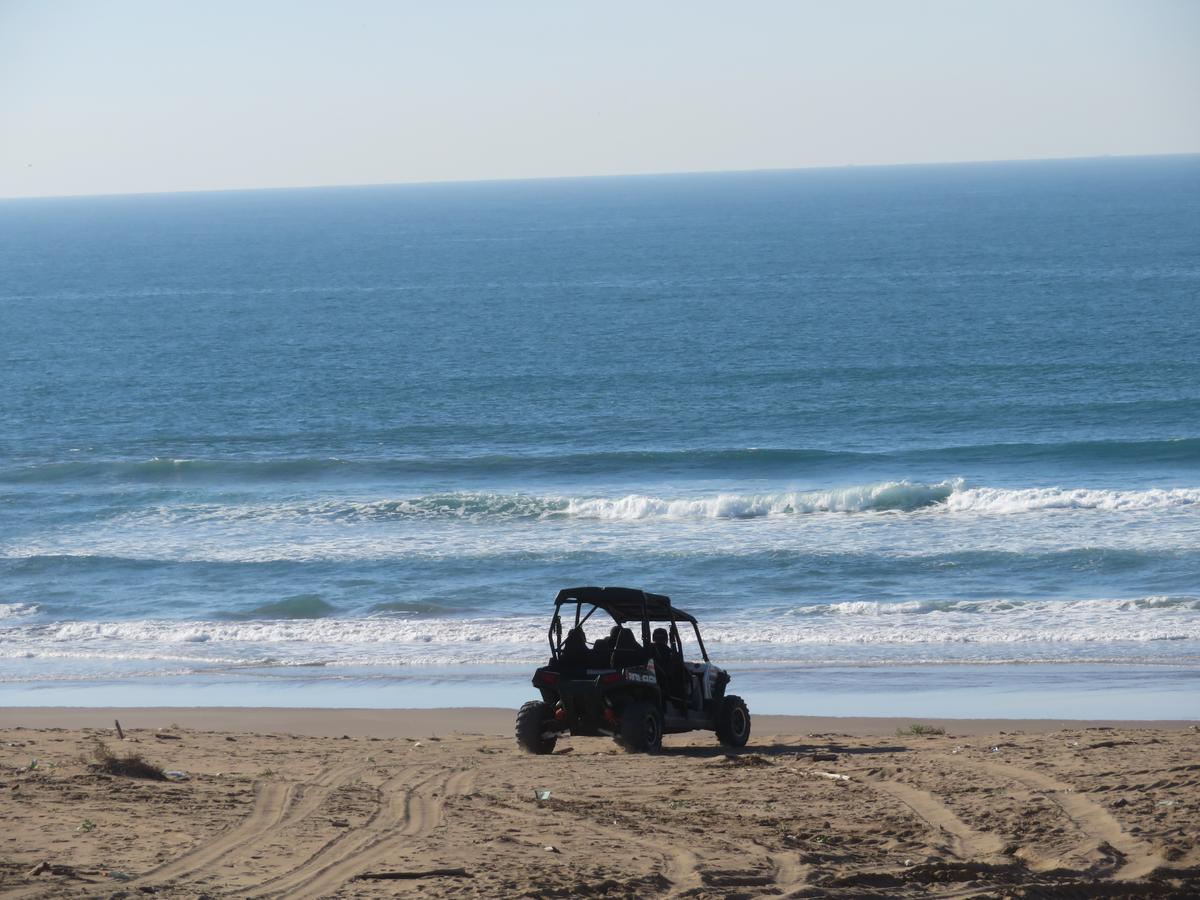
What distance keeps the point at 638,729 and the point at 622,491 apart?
72.1 feet

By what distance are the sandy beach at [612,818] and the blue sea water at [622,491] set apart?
5607 millimetres

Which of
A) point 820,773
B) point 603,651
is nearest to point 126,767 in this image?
point 603,651

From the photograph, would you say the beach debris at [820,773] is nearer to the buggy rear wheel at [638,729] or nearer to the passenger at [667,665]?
the buggy rear wheel at [638,729]

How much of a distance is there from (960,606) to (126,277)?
103 metres

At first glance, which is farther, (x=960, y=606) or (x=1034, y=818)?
(x=960, y=606)

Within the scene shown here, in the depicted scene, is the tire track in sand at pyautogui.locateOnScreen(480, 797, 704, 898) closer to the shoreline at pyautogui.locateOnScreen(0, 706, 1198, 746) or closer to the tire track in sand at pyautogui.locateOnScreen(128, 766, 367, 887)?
the tire track in sand at pyautogui.locateOnScreen(128, 766, 367, 887)

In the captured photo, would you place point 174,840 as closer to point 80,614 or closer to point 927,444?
point 80,614

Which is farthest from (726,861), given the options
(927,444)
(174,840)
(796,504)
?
(927,444)

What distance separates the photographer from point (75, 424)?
48.0m

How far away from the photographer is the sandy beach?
340 inches

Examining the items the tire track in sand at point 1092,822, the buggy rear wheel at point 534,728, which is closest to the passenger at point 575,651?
the buggy rear wheel at point 534,728

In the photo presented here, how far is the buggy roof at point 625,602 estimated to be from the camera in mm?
14148

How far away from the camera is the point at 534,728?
561 inches

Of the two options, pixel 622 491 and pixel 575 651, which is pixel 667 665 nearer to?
pixel 575 651
